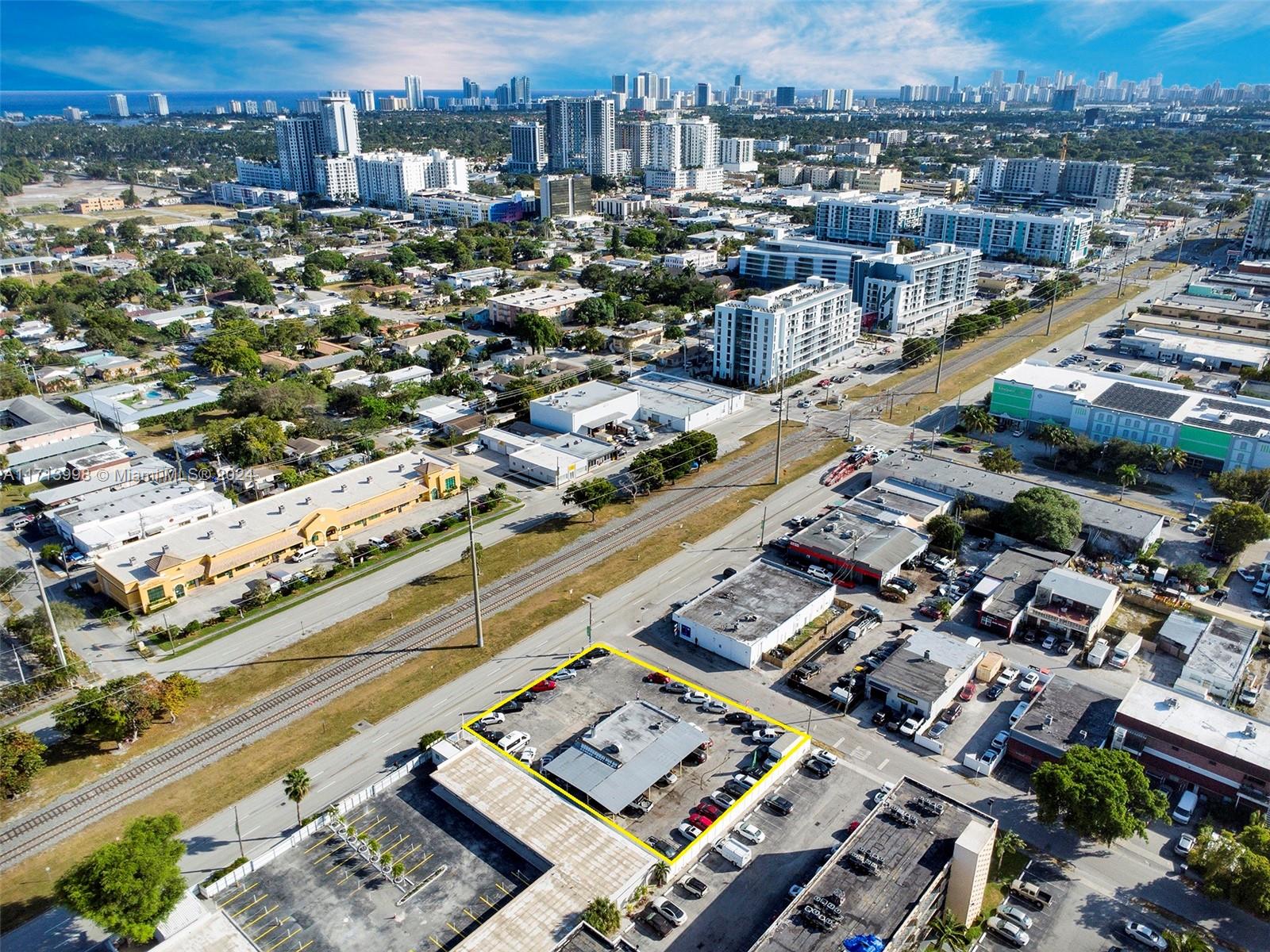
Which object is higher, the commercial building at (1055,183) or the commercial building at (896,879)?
the commercial building at (1055,183)

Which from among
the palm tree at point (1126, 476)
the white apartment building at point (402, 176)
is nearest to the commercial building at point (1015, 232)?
the palm tree at point (1126, 476)

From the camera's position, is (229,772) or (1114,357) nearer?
(229,772)

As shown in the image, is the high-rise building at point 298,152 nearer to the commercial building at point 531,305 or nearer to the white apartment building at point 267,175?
the white apartment building at point 267,175

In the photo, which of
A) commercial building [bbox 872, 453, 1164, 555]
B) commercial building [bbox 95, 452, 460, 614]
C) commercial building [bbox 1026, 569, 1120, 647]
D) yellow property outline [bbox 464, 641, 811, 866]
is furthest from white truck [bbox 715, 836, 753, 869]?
commercial building [bbox 95, 452, 460, 614]

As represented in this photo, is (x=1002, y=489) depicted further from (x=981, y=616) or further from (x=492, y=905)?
(x=492, y=905)

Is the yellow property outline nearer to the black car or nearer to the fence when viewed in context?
the black car

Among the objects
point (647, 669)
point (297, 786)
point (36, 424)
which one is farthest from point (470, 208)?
point (297, 786)

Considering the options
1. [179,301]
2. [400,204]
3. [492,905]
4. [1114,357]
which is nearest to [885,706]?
[492,905]

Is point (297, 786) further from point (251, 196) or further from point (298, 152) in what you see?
point (298, 152)
